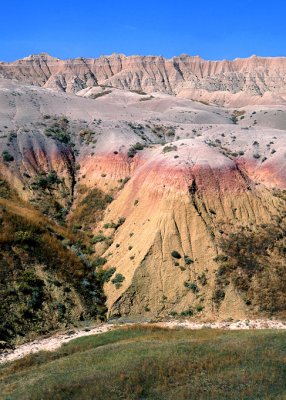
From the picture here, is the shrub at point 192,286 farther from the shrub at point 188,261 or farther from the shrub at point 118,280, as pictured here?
the shrub at point 118,280

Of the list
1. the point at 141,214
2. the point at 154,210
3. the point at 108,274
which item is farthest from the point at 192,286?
the point at 141,214

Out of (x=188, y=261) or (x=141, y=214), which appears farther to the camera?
(x=141, y=214)

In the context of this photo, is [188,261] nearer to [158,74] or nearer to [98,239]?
[98,239]

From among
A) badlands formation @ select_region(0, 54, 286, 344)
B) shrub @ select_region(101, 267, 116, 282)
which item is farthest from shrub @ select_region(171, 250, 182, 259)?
shrub @ select_region(101, 267, 116, 282)

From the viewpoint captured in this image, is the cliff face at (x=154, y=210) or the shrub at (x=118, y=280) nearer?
the cliff face at (x=154, y=210)

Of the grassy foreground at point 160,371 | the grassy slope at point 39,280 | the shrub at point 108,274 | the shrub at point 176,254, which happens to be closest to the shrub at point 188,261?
the shrub at point 176,254

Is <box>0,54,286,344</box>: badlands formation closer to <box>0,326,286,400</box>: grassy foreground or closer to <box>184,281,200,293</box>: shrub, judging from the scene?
<box>184,281,200,293</box>: shrub
